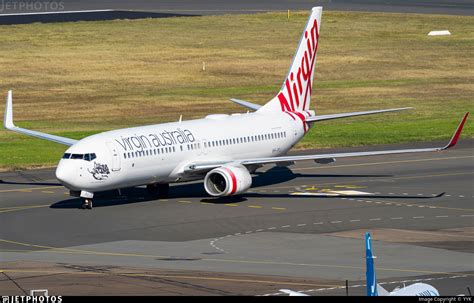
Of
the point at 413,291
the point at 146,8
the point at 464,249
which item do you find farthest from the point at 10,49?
the point at 413,291

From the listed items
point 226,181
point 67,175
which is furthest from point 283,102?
point 67,175

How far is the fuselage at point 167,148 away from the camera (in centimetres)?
6619

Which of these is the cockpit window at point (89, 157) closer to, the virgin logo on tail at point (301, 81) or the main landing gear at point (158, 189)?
the main landing gear at point (158, 189)

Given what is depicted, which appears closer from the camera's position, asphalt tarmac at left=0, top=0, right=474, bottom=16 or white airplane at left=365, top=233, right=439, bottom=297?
white airplane at left=365, top=233, right=439, bottom=297

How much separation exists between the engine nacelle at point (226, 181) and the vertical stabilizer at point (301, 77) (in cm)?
990

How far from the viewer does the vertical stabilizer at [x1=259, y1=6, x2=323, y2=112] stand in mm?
79188

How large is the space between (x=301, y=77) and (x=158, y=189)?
13683 mm

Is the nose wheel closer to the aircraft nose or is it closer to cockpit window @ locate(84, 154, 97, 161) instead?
the aircraft nose

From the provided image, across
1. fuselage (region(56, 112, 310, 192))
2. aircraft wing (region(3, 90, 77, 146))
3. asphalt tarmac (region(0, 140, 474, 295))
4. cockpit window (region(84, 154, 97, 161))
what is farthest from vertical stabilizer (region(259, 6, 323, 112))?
cockpit window (region(84, 154, 97, 161))

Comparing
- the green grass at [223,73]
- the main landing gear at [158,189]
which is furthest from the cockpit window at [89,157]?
the green grass at [223,73]

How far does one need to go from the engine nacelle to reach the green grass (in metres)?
18.8

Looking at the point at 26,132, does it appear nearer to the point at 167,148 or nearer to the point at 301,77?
the point at 167,148

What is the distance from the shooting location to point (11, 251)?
188 feet

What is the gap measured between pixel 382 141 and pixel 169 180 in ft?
89.1
